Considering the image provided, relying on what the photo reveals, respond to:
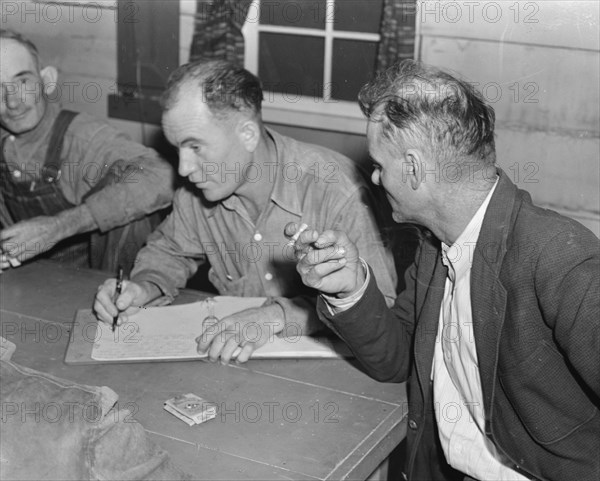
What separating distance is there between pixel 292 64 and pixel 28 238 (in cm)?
212

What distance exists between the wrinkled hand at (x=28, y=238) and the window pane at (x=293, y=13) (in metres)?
2.05

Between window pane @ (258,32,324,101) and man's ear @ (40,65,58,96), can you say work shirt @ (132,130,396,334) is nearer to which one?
man's ear @ (40,65,58,96)

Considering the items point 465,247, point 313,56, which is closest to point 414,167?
point 465,247

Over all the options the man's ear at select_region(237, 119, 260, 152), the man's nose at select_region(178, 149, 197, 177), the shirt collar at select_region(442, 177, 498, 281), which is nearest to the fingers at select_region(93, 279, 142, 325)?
the man's nose at select_region(178, 149, 197, 177)

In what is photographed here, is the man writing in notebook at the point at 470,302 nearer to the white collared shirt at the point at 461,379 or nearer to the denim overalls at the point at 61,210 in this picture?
the white collared shirt at the point at 461,379

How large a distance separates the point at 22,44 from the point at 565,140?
8.28 ft

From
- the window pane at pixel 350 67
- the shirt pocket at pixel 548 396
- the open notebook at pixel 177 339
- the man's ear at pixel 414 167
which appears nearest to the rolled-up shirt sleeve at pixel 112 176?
the open notebook at pixel 177 339

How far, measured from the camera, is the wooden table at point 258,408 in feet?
6.73

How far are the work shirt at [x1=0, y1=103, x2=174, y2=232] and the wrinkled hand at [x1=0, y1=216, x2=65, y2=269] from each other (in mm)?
203

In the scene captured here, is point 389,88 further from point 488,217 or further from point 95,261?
point 95,261

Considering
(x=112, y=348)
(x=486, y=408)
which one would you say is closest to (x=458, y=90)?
(x=486, y=408)

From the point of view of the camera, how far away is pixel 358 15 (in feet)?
15.2

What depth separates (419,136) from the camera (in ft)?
7.44

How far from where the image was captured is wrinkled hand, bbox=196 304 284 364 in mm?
2529
